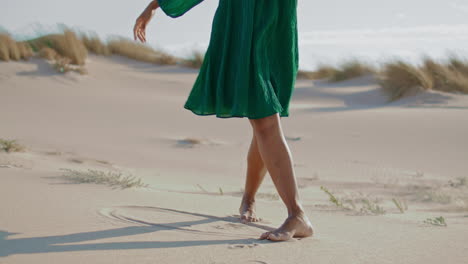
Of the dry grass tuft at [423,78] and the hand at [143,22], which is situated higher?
the hand at [143,22]

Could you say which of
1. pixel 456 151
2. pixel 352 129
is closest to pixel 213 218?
pixel 456 151

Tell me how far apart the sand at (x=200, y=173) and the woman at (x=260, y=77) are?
0.25 meters

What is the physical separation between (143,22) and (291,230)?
3.87 ft

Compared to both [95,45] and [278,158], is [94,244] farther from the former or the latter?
[95,45]

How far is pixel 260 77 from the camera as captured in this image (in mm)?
2381

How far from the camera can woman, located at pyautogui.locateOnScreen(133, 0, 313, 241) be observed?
2381 millimetres

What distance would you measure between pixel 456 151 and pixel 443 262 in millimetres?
Result: 4147

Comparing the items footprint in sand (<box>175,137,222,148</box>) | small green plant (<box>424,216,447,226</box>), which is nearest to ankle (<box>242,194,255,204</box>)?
small green plant (<box>424,216,447,226</box>)

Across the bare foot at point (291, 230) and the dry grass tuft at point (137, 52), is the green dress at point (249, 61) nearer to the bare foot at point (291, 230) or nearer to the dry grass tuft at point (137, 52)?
the bare foot at point (291, 230)

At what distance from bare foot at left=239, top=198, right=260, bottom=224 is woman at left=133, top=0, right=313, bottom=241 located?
0.32 m

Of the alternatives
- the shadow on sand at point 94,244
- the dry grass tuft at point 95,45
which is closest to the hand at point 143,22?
the shadow on sand at point 94,244

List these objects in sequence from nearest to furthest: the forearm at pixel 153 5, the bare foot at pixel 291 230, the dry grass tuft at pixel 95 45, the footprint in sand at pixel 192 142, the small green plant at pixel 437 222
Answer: the bare foot at pixel 291 230, the small green plant at pixel 437 222, the forearm at pixel 153 5, the footprint in sand at pixel 192 142, the dry grass tuft at pixel 95 45

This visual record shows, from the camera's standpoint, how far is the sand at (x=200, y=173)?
215 cm

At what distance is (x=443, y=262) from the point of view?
6.63ft
